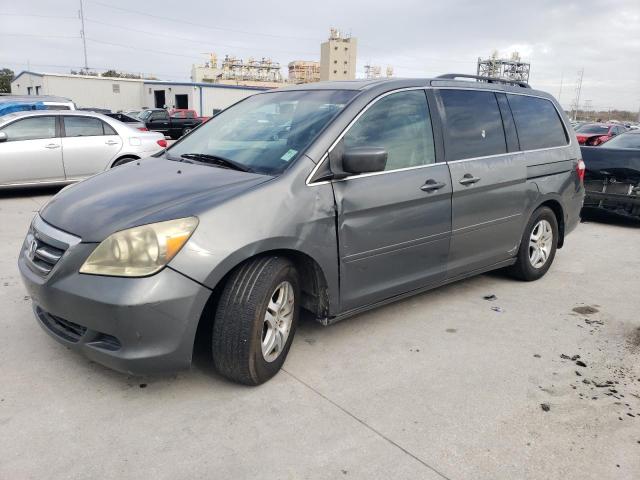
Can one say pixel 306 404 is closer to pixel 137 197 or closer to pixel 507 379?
pixel 507 379

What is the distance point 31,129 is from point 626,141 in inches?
375

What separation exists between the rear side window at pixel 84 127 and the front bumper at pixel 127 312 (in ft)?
23.4

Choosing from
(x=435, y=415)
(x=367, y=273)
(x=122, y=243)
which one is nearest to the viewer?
(x=122, y=243)

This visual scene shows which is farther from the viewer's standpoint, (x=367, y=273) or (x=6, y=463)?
(x=367, y=273)

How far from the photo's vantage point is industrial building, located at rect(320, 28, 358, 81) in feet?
347

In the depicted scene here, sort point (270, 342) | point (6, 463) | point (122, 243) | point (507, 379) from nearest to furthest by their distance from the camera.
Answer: point (6, 463), point (122, 243), point (270, 342), point (507, 379)

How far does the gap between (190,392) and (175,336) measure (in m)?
0.49

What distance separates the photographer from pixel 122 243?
8.59 feet

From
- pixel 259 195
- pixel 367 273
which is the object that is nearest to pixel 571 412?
pixel 367 273

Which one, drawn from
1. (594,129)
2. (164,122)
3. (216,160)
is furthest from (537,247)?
(164,122)

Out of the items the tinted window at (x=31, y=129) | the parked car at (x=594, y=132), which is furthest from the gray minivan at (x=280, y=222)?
the parked car at (x=594, y=132)

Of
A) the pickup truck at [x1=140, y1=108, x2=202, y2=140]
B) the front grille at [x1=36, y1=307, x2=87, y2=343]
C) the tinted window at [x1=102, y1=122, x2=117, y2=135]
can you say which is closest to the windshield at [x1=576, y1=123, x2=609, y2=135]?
the pickup truck at [x1=140, y1=108, x2=202, y2=140]

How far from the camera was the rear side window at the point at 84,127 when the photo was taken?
900 centimetres

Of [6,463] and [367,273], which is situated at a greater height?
[367,273]
